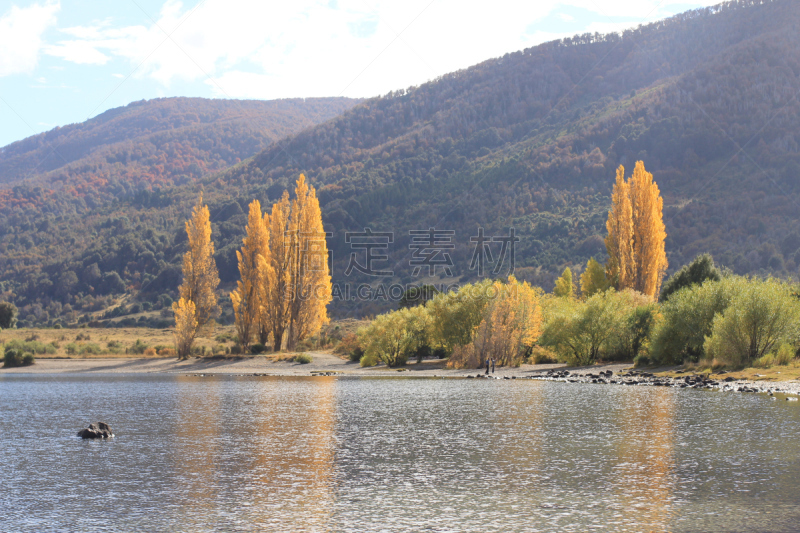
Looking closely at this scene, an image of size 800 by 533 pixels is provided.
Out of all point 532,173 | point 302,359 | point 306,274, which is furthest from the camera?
point 532,173

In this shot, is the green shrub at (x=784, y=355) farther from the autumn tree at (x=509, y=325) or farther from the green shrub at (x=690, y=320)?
the autumn tree at (x=509, y=325)

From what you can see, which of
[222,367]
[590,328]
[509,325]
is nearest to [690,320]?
[590,328]

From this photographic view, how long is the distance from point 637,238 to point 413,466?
42018 mm

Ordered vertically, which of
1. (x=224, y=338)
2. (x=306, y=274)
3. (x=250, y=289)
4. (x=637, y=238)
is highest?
(x=637, y=238)

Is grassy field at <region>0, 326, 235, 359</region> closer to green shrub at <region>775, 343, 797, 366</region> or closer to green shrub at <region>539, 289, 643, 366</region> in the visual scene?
green shrub at <region>539, 289, 643, 366</region>

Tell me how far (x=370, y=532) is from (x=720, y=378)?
24862 mm

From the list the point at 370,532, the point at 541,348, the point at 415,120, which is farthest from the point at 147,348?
the point at 415,120

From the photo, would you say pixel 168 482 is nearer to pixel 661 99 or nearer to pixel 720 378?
pixel 720 378

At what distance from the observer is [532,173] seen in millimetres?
115188

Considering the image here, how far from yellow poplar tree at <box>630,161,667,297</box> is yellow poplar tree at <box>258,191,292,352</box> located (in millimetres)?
28712

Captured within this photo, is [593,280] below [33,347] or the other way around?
the other way around

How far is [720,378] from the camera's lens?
28.6m

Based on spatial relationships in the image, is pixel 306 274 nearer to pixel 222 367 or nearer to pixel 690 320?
pixel 222 367

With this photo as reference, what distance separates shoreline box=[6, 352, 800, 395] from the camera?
27781 mm
